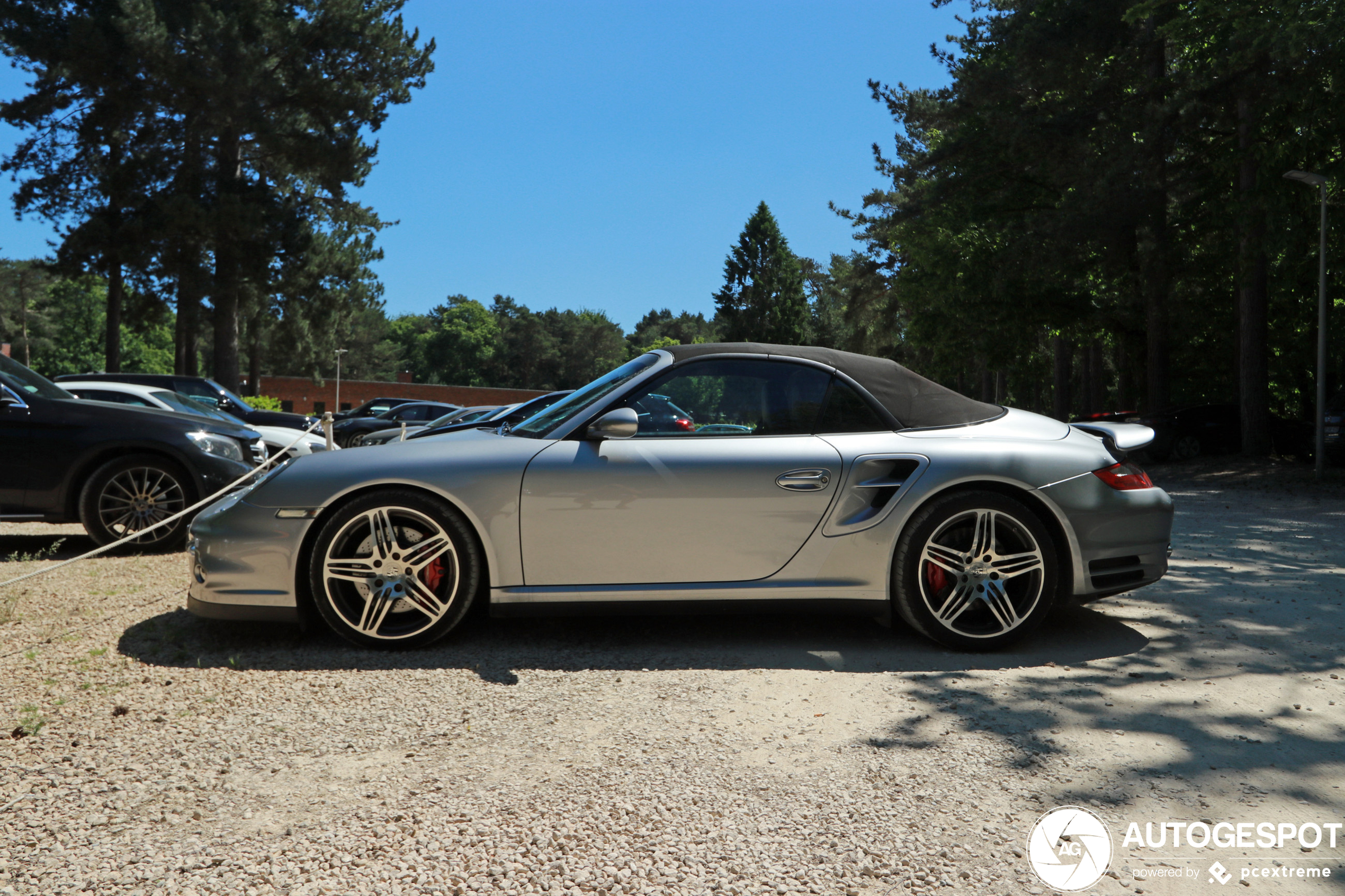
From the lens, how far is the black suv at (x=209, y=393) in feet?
47.9

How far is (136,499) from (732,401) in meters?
5.17

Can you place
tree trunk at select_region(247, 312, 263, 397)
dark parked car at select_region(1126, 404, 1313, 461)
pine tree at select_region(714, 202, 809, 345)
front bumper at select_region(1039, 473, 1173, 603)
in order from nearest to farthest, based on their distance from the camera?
1. front bumper at select_region(1039, 473, 1173, 603)
2. dark parked car at select_region(1126, 404, 1313, 461)
3. tree trunk at select_region(247, 312, 263, 397)
4. pine tree at select_region(714, 202, 809, 345)

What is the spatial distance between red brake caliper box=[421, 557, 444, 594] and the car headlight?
4.01m

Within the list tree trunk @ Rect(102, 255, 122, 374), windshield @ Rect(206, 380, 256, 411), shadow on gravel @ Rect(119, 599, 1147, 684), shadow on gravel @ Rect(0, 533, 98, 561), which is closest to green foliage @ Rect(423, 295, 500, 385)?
tree trunk @ Rect(102, 255, 122, 374)

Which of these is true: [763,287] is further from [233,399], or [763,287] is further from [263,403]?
[233,399]

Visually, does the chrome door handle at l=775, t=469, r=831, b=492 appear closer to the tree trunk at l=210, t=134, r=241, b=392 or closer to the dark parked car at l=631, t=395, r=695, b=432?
the dark parked car at l=631, t=395, r=695, b=432

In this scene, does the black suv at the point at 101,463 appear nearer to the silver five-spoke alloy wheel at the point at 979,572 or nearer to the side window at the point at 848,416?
the side window at the point at 848,416

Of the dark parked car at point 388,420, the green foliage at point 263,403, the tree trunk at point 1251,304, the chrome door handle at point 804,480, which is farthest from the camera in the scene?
the green foliage at point 263,403

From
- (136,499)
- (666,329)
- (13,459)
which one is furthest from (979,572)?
(666,329)

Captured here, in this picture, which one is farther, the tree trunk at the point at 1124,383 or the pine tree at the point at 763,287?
the pine tree at the point at 763,287

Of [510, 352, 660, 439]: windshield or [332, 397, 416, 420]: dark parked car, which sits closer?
[510, 352, 660, 439]: windshield

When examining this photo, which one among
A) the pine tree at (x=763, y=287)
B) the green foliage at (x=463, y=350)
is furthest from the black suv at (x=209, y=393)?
the green foliage at (x=463, y=350)

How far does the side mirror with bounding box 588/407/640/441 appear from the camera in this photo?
4.16 m

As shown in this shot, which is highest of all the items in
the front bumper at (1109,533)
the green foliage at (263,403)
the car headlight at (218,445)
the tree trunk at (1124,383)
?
the tree trunk at (1124,383)
